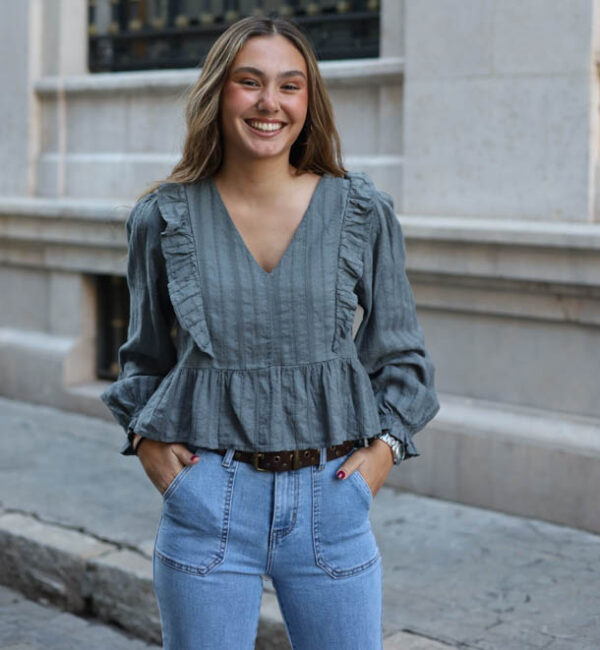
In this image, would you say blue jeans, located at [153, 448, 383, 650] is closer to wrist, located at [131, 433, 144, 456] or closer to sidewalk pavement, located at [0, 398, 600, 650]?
wrist, located at [131, 433, 144, 456]

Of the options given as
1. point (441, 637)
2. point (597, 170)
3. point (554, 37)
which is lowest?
point (441, 637)

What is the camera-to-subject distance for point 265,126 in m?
2.43

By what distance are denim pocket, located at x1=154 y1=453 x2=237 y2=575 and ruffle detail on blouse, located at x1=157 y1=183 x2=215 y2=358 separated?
25cm

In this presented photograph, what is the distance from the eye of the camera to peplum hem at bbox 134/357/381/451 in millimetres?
2361

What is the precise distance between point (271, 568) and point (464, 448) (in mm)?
3471

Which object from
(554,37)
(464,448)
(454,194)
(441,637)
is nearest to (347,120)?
(454,194)

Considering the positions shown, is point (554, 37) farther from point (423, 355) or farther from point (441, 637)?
point (423, 355)

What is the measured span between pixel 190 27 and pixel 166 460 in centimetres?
582

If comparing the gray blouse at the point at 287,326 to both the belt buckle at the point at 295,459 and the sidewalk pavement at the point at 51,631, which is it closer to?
the belt buckle at the point at 295,459

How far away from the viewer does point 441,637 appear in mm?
4055

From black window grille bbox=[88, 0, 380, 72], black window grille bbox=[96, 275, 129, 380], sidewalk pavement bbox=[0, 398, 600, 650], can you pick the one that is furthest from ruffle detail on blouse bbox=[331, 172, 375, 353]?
black window grille bbox=[96, 275, 129, 380]

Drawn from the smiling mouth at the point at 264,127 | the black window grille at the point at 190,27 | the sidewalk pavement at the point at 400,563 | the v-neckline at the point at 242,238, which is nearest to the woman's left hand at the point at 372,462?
the v-neckline at the point at 242,238

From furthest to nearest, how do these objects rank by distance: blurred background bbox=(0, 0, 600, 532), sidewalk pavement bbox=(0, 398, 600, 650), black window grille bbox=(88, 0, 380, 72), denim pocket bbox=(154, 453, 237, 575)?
black window grille bbox=(88, 0, 380, 72)
blurred background bbox=(0, 0, 600, 532)
sidewalk pavement bbox=(0, 398, 600, 650)
denim pocket bbox=(154, 453, 237, 575)

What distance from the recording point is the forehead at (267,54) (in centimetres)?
242
